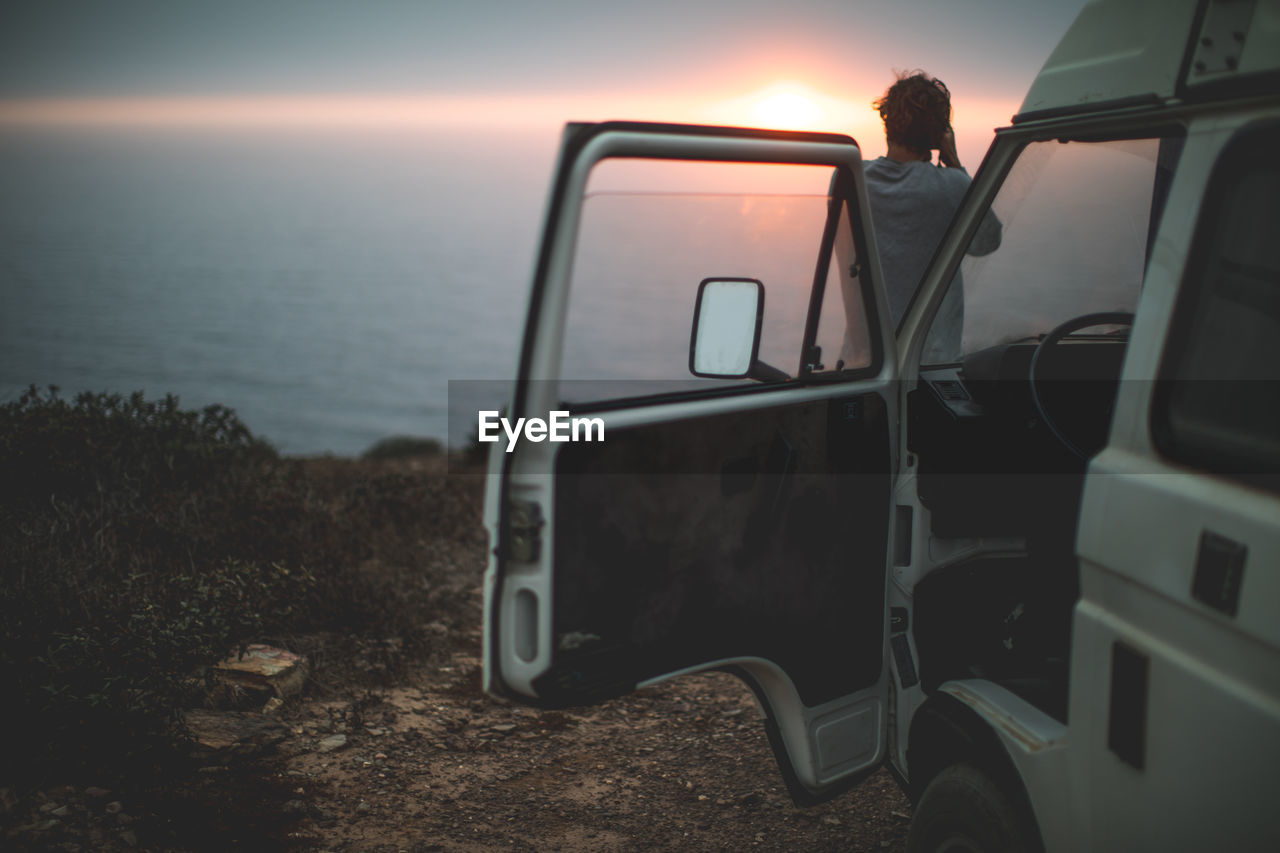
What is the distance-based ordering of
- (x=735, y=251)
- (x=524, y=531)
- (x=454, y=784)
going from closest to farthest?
(x=524, y=531)
(x=735, y=251)
(x=454, y=784)

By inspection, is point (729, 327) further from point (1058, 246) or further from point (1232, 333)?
point (1058, 246)

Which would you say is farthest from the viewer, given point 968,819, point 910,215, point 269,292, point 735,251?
point 269,292

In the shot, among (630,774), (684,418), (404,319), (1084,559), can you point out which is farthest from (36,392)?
(404,319)

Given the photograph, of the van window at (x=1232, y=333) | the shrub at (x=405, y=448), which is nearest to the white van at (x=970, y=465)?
the van window at (x=1232, y=333)

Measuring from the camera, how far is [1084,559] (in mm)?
1875

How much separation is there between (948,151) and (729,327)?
214cm

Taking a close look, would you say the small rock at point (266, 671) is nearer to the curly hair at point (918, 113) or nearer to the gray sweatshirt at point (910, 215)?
the gray sweatshirt at point (910, 215)

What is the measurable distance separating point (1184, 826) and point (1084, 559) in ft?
1.67

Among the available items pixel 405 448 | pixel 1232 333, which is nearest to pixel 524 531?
pixel 1232 333

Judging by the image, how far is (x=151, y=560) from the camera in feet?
16.5

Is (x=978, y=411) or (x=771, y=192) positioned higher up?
(x=771, y=192)

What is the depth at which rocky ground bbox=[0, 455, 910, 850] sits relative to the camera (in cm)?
345

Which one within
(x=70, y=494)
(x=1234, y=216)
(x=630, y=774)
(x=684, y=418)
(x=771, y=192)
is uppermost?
(x=771, y=192)

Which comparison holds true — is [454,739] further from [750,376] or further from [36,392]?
[36,392]
